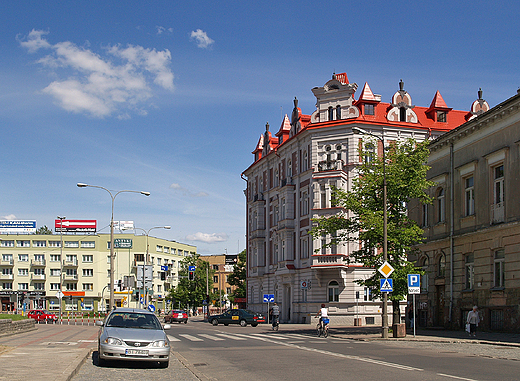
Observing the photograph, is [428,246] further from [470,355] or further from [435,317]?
[470,355]

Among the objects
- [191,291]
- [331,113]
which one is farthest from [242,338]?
[191,291]

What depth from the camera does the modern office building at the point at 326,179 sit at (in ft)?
152

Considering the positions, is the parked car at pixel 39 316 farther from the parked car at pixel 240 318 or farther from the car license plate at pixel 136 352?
the car license plate at pixel 136 352

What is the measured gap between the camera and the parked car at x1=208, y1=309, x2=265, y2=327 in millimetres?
47188

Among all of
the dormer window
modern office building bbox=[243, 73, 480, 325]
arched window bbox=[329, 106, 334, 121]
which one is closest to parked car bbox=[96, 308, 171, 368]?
modern office building bbox=[243, 73, 480, 325]

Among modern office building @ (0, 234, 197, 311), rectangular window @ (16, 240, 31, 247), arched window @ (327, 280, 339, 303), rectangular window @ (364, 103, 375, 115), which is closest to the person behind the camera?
arched window @ (327, 280, 339, 303)

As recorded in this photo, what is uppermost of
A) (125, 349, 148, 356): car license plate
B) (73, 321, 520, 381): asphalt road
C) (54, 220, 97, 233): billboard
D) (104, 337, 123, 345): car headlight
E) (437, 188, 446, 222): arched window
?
(54, 220, 97, 233): billboard

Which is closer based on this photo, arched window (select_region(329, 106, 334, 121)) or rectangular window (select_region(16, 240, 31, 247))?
arched window (select_region(329, 106, 334, 121))

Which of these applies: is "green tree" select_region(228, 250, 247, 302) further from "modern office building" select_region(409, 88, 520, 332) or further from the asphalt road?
the asphalt road

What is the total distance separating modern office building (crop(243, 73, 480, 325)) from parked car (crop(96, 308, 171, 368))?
99.6 ft

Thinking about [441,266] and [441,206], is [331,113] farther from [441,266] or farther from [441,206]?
[441,266]

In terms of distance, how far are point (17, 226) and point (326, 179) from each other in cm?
7314

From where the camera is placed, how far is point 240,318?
48.0 metres

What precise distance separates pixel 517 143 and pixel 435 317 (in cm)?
1151
